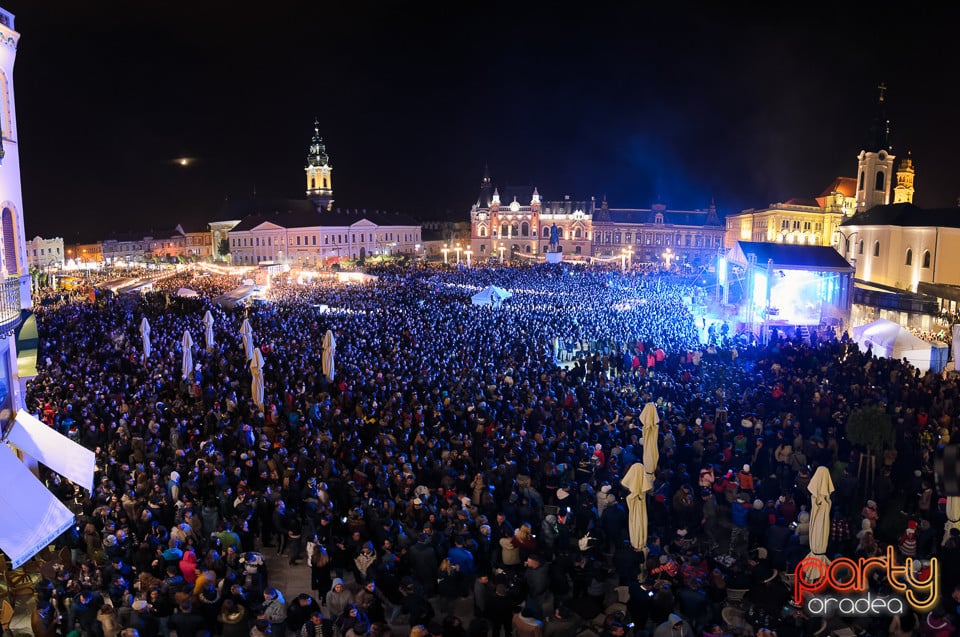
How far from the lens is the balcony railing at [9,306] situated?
27.5 feet

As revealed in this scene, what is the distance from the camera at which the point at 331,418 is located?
11734 millimetres

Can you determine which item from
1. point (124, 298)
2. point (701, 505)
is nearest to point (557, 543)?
point (701, 505)

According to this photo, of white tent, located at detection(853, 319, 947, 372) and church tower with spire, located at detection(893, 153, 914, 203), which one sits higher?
church tower with spire, located at detection(893, 153, 914, 203)

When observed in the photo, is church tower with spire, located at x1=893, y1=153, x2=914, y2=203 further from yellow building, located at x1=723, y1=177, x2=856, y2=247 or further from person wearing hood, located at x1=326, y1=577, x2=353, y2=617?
person wearing hood, located at x1=326, y1=577, x2=353, y2=617

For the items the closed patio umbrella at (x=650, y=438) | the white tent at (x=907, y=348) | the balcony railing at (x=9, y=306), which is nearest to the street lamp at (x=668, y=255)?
the white tent at (x=907, y=348)

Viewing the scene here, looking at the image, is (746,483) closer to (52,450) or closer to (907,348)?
(52,450)

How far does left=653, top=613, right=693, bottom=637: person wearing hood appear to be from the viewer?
17.7 ft

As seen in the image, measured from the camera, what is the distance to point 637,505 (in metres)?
7.32

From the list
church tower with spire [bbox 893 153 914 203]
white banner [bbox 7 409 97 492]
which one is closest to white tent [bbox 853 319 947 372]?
white banner [bbox 7 409 97 492]

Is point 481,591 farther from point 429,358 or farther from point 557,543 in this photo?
point 429,358

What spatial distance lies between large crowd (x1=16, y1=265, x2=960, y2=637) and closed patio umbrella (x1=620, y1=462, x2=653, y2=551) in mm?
150

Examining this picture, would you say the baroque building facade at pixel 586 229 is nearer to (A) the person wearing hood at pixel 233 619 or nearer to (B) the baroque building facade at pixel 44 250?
(B) the baroque building facade at pixel 44 250

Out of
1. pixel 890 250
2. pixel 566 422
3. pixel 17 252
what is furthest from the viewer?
pixel 890 250

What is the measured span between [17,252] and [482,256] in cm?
7880
